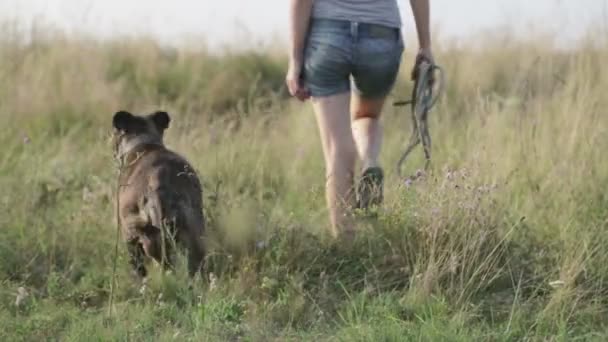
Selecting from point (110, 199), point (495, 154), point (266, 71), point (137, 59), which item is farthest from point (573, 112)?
point (137, 59)

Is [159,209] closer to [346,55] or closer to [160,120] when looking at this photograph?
[160,120]

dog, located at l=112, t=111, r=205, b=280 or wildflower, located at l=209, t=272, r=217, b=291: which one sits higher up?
dog, located at l=112, t=111, r=205, b=280

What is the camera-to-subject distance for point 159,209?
15.9 feet

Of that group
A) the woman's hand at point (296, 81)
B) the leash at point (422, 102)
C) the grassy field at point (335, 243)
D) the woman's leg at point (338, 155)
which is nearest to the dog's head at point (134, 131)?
the grassy field at point (335, 243)

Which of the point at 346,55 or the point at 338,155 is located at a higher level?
the point at 346,55

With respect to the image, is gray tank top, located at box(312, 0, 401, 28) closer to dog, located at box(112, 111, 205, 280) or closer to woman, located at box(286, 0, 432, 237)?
woman, located at box(286, 0, 432, 237)

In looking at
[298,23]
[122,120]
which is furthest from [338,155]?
[122,120]

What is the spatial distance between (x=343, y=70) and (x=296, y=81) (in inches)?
8.9

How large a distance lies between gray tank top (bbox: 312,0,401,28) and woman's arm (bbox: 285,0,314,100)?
6 cm

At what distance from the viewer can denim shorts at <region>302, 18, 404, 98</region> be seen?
5078mm

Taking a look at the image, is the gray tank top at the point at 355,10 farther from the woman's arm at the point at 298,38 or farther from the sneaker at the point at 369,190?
the sneaker at the point at 369,190

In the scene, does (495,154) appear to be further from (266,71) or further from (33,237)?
(266,71)

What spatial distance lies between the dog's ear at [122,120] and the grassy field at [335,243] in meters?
0.53

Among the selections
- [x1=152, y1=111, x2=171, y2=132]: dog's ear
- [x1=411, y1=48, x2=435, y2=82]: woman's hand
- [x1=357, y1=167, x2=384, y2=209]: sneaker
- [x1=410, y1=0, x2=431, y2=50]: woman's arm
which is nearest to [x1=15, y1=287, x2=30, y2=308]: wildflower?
[x1=152, y1=111, x2=171, y2=132]: dog's ear
